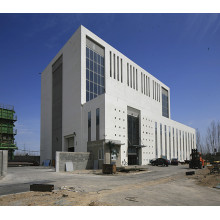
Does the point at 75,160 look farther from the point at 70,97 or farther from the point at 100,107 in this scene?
the point at 70,97

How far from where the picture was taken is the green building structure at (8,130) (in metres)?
51.5

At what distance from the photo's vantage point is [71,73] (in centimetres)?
4653

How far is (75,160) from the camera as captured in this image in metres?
31.8

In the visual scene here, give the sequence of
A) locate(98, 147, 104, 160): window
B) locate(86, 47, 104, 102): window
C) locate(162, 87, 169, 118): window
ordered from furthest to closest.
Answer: locate(162, 87, 169, 118): window, locate(86, 47, 104, 102): window, locate(98, 147, 104, 160): window

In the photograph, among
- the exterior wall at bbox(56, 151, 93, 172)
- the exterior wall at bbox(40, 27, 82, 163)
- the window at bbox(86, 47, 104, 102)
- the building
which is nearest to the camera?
the exterior wall at bbox(56, 151, 93, 172)

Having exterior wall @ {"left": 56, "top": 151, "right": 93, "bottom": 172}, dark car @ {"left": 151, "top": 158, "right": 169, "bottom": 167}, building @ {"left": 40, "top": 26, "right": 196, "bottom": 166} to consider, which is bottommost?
dark car @ {"left": 151, "top": 158, "right": 169, "bottom": 167}

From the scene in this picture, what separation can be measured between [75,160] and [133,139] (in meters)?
16.6

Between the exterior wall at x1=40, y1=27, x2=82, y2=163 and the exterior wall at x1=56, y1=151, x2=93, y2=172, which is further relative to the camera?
the exterior wall at x1=40, y1=27, x2=82, y2=163

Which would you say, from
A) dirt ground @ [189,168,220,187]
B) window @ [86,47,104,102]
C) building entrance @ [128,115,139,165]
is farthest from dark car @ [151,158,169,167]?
dirt ground @ [189,168,220,187]

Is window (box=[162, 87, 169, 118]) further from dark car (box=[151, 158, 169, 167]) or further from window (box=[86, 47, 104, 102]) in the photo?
window (box=[86, 47, 104, 102])

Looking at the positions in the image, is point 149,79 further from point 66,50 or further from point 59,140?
point 59,140

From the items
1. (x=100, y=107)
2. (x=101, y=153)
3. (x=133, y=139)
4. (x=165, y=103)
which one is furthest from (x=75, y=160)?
(x=165, y=103)

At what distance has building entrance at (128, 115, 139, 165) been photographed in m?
44.0

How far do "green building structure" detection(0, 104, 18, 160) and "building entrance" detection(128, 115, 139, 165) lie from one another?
27991mm
